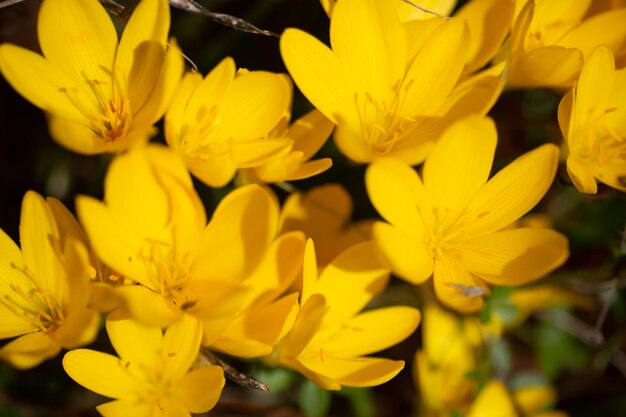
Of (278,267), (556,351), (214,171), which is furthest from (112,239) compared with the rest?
(556,351)

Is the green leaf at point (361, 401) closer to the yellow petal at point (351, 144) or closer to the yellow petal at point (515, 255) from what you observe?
the yellow petal at point (515, 255)

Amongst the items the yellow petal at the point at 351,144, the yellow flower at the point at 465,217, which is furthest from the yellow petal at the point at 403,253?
the yellow petal at the point at 351,144

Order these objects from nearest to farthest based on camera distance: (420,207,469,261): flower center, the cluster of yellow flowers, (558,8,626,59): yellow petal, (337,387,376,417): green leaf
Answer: the cluster of yellow flowers < (420,207,469,261): flower center < (558,8,626,59): yellow petal < (337,387,376,417): green leaf

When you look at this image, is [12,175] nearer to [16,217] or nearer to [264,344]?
[16,217]

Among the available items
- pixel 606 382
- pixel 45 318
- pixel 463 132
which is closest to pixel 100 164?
pixel 45 318

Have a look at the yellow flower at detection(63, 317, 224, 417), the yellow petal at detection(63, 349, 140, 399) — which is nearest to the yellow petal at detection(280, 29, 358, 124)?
the yellow flower at detection(63, 317, 224, 417)

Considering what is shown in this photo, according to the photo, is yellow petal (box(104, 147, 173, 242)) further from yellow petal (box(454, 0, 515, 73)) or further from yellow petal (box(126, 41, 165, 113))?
yellow petal (box(454, 0, 515, 73))
